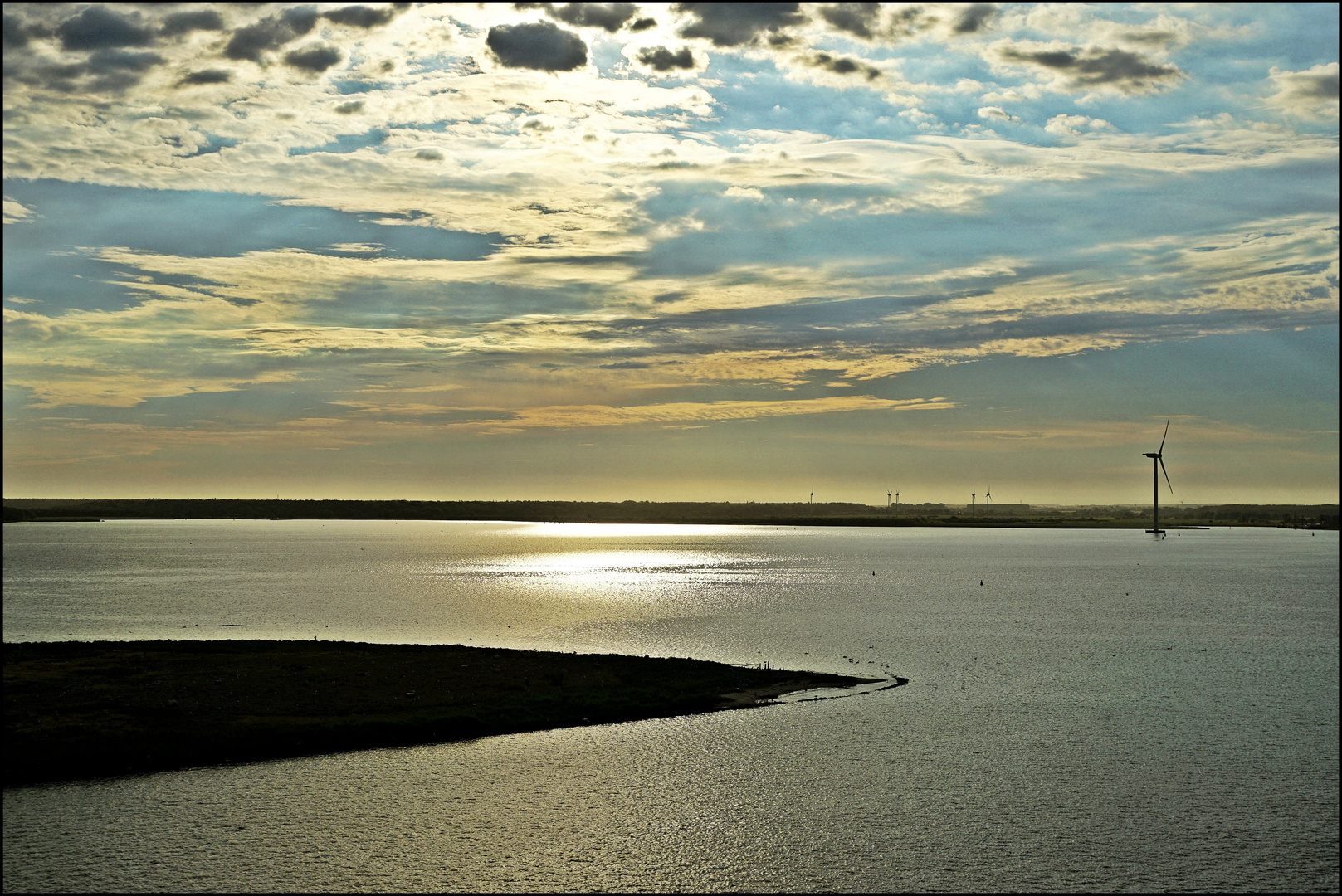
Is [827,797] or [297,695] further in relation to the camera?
[297,695]

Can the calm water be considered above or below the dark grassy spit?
below

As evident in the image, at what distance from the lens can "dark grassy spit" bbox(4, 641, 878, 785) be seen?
41.5 meters

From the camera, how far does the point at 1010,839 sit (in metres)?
33.2

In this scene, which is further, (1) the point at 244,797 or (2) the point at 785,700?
(2) the point at 785,700

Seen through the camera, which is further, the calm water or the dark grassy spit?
the dark grassy spit

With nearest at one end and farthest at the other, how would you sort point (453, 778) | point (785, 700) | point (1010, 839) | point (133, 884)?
point (133, 884) → point (1010, 839) → point (453, 778) → point (785, 700)

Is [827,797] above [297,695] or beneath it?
beneath

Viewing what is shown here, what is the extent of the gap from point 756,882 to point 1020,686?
3757cm

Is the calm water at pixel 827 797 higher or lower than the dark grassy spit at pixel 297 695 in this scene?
lower

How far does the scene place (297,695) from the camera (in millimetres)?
51562

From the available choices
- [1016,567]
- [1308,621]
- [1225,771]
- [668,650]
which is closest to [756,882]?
[1225,771]

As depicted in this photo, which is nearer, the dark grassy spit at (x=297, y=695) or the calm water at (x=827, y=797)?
the calm water at (x=827, y=797)

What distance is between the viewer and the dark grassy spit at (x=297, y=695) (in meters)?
41.5

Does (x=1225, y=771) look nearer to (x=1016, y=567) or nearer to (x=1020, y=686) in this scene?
(x=1020, y=686)
